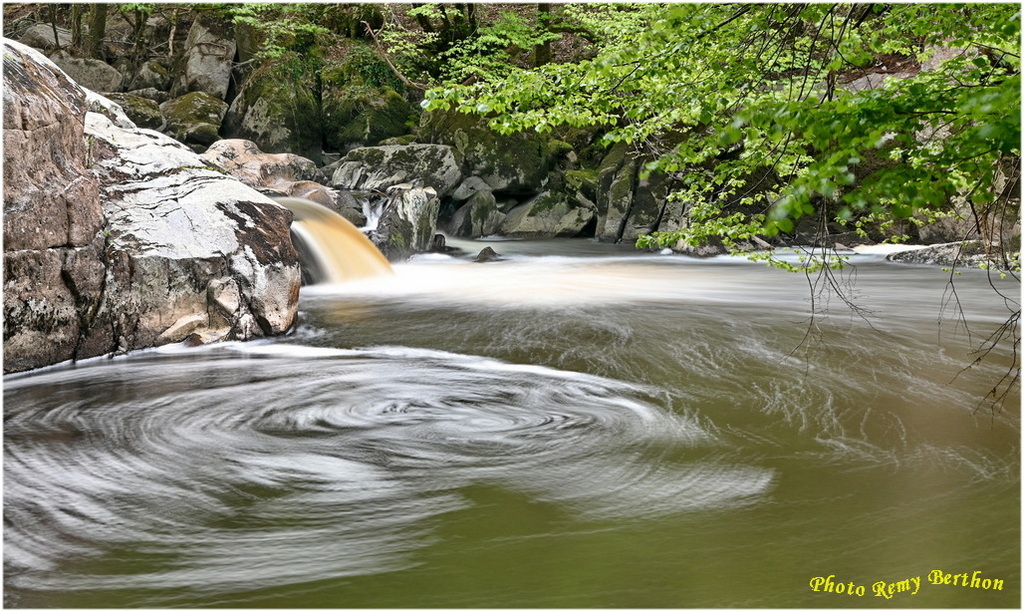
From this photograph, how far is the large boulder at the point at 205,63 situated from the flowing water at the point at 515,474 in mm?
17017

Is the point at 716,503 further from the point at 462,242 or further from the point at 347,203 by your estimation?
the point at 462,242

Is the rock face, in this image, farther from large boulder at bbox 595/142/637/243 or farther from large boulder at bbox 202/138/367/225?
large boulder at bbox 595/142/637/243

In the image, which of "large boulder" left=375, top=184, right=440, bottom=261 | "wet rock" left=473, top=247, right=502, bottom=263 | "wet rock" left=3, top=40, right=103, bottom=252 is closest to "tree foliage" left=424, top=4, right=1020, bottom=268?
"wet rock" left=3, top=40, right=103, bottom=252

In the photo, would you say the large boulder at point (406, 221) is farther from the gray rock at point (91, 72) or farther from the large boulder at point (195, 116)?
the gray rock at point (91, 72)

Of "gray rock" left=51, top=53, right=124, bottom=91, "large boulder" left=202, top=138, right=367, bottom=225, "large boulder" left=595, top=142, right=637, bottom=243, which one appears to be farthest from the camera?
"gray rock" left=51, top=53, right=124, bottom=91

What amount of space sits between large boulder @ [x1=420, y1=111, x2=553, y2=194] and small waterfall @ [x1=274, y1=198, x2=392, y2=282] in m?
7.25

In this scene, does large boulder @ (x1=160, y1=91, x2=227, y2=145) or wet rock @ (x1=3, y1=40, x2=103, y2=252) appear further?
large boulder @ (x1=160, y1=91, x2=227, y2=145)

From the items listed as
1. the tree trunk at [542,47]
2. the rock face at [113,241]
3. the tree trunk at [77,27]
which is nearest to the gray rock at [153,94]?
the tree trunk at [77,27]

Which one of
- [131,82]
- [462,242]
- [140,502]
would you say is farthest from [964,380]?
[131,82]

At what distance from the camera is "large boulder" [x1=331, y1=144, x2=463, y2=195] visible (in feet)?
54.6

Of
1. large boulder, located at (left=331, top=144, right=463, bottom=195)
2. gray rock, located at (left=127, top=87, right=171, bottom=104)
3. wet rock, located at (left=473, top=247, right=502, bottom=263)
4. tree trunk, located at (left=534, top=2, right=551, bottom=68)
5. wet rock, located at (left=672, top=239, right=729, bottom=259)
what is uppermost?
tree trunk, located at (left=534, top=2, right=551, bottom=68)

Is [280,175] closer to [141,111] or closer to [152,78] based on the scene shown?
[141,111]

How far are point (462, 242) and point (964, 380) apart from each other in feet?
42.1

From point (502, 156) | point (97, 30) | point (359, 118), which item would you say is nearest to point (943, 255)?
point (502, 156)
